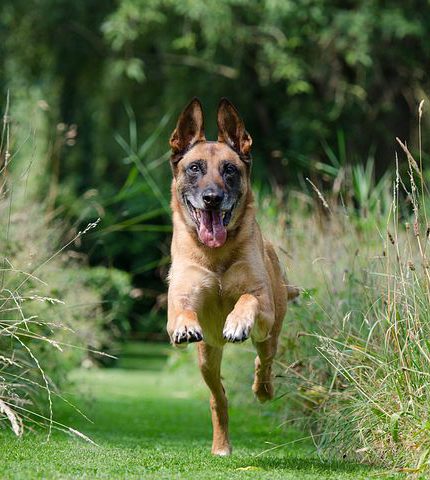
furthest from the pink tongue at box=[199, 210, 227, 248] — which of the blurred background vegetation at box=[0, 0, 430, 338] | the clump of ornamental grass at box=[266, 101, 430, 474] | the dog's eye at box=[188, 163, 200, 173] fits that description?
the blurred background vegetation at box=[0, 0, 430, 338]

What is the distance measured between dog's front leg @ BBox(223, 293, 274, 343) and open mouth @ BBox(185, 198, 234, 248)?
1.53 ft

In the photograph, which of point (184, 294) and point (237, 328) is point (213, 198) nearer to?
point (184, 294)

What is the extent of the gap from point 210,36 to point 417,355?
1326cm

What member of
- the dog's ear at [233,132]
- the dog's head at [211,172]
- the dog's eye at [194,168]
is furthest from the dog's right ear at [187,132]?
the dog's eye at [194,168]

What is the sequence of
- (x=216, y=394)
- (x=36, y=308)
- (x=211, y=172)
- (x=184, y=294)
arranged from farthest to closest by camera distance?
(x=36, y=308) < (x=216, y=394) < (x=211, y=172) < (x=184, y=294)

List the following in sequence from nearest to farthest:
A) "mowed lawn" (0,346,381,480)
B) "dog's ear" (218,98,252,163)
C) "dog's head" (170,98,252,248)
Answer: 1. "mowed lawn" (0,346,381,480)
2. "dog's head" (170,98,252,248)
3. "dog's ear" (218,98,252,163)

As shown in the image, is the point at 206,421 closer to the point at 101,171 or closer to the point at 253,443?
the point at 253,443

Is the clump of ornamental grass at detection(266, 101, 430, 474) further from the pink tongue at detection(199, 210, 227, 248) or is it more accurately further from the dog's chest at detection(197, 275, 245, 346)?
the pink tongue at detection(199, 210, 227, 248)

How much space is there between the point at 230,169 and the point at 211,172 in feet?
0.56

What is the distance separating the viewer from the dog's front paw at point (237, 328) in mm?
5902

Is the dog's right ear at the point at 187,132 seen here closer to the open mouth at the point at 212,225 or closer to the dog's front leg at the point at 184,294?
the open mouth at the point at 212,225

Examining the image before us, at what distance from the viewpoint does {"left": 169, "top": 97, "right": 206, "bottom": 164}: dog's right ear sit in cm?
727

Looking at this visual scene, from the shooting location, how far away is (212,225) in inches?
267

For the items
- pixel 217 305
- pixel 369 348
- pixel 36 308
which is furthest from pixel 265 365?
pixel 36 308
